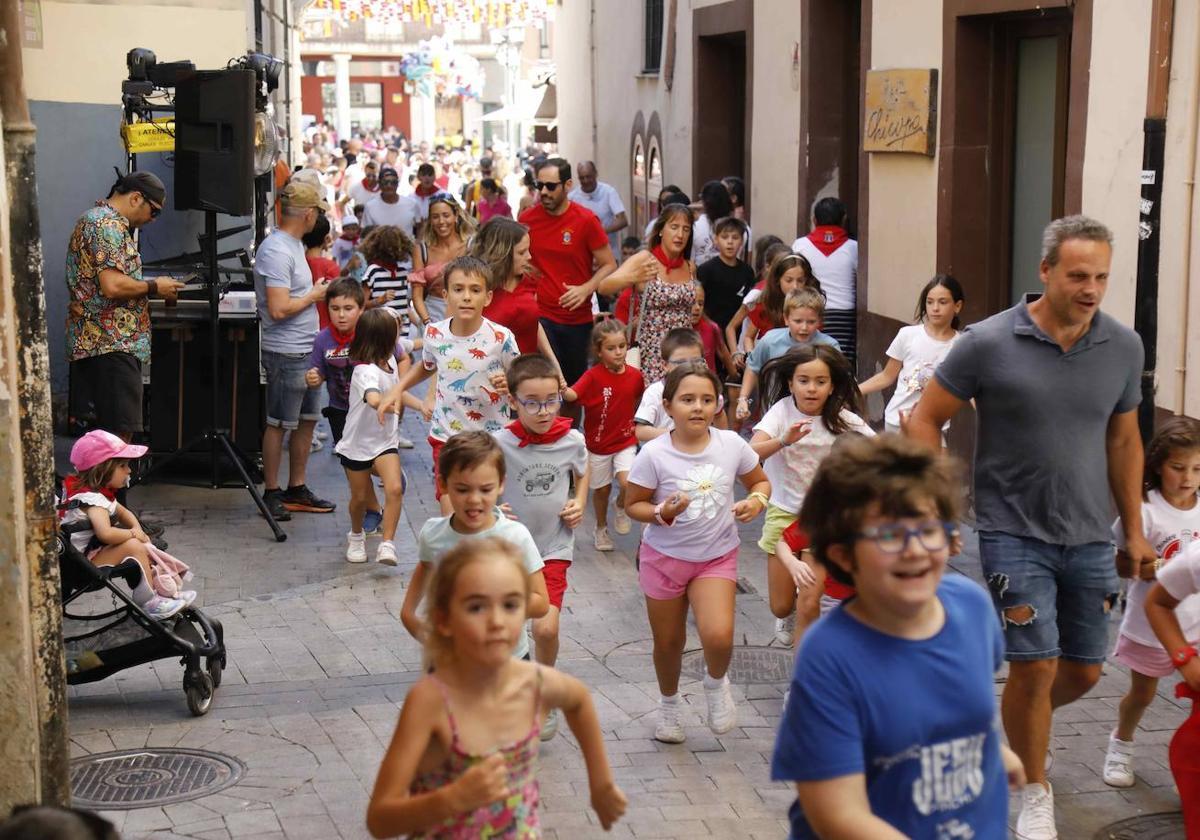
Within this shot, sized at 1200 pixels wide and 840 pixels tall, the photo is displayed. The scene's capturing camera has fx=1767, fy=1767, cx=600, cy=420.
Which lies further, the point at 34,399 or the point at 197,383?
the point at 197,383

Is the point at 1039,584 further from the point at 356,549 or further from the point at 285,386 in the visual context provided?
the point at 285,386

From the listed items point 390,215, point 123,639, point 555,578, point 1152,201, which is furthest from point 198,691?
point 390,215

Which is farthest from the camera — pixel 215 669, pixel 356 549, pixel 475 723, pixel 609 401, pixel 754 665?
pixel 356 549

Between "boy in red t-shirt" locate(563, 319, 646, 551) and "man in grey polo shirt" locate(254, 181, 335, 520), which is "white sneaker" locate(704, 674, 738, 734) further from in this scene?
"man in grey polo shirt" locate(254, 181, 335, 520)

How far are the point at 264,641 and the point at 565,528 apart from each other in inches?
76.2

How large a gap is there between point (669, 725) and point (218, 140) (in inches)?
224

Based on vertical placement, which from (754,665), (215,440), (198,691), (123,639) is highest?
(215,440)

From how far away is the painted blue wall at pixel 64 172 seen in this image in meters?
13.1

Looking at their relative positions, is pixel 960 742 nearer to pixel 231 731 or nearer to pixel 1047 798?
pixel 1047 798

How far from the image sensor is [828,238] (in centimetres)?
1221

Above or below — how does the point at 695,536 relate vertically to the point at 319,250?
below

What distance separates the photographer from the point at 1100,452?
546cm

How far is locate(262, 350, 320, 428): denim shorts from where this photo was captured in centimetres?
1082

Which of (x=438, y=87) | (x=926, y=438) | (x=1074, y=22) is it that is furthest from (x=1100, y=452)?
(x=438, y=87)
